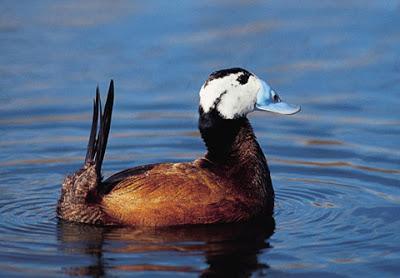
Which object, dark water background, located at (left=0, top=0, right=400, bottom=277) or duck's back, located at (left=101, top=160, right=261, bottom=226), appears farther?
duck's back, located at (left=101, top=160, right=261, bottom=226)

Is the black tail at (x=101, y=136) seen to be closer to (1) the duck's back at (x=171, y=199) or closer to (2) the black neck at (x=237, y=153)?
(1) the duck's back at (x=171, y=199)

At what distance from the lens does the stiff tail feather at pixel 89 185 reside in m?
7.87

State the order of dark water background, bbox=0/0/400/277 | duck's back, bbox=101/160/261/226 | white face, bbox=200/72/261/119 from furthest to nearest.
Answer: white face, bbox=200/72/261/119 < duck's back, bbox=101/160/261/226 < dark water background, bbox=0/0/400/277

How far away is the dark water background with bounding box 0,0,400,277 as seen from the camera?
24.4ft

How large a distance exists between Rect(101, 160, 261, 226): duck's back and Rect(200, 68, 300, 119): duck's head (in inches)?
19.1

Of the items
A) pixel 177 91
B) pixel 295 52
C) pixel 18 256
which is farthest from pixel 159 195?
pixel 295 52

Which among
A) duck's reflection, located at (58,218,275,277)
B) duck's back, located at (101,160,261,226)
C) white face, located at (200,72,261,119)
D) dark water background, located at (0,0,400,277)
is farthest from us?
white face, located at (200,72,261,119)

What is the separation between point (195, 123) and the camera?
35.0ft

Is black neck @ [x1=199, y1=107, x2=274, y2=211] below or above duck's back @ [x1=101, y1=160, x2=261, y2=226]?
above

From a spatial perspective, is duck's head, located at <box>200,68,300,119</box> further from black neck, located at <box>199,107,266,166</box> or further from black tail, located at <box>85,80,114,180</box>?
black tail, located at <box>85,80,114,180</box>

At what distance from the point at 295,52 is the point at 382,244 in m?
5.27

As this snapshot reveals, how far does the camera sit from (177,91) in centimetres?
1154

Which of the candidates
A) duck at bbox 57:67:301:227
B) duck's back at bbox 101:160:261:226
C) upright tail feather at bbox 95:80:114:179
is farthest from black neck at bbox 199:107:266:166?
upright tail feather at bbox 95:80:114:179

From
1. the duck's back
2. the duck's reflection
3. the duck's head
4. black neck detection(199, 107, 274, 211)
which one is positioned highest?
the duck's head
